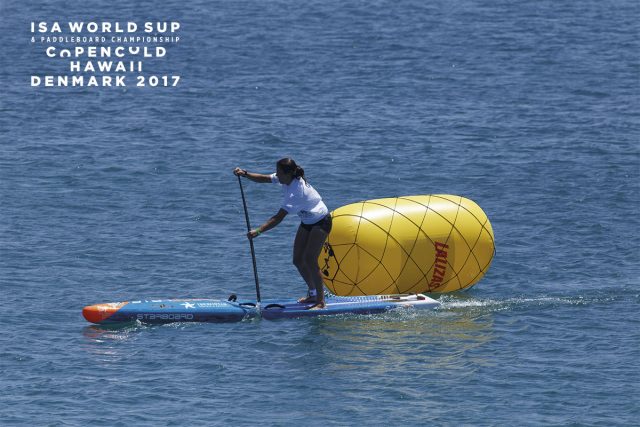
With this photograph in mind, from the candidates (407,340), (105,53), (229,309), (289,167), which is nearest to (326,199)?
(229,309)

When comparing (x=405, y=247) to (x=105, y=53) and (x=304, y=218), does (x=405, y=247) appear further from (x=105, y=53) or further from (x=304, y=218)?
(x=105, y=53)

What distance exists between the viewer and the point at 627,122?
39688 mm

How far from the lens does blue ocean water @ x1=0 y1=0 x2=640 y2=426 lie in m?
20.0

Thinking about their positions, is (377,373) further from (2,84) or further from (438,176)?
(2,84)

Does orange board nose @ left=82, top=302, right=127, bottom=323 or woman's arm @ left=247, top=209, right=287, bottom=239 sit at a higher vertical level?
woman's arm @ left=247, top=209, right=287, bottom=239

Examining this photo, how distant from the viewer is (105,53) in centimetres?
5159

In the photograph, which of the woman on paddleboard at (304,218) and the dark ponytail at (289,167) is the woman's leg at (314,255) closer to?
the woman on paddleboard at (304,218)

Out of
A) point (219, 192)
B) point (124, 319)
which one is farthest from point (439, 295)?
point (219, 192)

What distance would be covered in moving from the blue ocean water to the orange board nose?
20cm

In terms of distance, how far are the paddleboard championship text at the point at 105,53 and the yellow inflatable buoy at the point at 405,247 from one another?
22264 mm

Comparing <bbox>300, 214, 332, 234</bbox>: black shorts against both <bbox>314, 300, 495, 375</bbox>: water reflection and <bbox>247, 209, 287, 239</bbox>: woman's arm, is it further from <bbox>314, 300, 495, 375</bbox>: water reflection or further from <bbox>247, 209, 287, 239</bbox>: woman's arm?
<bbox>314, 300, 495, 375</bbox>: water reflection

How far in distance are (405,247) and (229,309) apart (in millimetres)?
3293

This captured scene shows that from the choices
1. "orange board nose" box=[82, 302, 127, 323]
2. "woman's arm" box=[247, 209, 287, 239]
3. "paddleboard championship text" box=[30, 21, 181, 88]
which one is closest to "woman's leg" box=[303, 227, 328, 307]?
"woman's arm" box=[247, 209, 287, 239]

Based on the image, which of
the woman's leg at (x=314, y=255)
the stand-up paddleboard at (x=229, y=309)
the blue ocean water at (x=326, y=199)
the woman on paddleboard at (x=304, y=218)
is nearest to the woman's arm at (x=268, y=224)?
the woman on paddleboard at (x=304, y=218)
